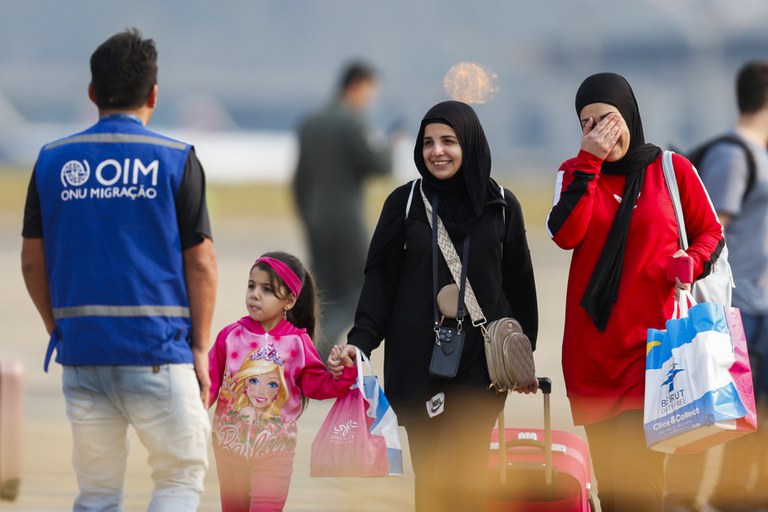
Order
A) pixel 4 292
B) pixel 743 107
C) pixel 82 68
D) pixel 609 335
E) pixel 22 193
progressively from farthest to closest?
1. pixel 82 68
2. pixel 22 193
3. pixel 4 292
4. pixel 743 107
5. pixel 609 335

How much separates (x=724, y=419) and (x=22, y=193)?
131 feet

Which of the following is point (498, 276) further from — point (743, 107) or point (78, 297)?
point (743, 107)

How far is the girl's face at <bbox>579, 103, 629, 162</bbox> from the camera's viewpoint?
168 inches

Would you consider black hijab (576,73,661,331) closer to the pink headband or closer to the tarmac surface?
the pink headband

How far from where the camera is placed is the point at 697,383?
159 inches

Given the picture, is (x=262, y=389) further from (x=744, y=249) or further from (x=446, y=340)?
(x=744, y=249)

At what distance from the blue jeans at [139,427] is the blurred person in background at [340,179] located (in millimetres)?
5095

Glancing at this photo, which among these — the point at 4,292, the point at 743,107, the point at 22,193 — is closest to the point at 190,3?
the point at 22,193

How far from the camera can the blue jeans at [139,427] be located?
3.89 meters

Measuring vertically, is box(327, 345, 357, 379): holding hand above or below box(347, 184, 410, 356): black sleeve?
below

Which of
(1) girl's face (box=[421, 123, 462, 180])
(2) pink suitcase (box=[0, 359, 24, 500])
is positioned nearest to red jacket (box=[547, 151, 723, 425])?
(1) girl's face (box=[421, 123, 462, 180])

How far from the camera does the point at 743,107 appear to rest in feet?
19.5

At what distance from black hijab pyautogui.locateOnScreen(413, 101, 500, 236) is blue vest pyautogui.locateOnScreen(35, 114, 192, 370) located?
0.86 metres

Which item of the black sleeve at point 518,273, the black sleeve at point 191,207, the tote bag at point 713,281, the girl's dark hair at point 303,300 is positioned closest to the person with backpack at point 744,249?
the tote bag at point 713,281
